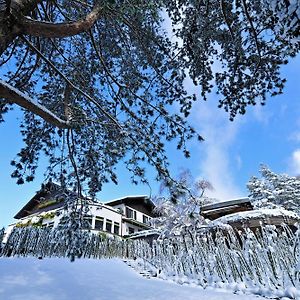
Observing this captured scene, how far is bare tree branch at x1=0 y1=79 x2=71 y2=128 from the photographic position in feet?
7.93

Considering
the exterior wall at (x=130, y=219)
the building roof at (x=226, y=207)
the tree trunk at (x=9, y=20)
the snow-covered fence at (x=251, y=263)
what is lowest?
the snow-covered fence at (x=251, y=263)

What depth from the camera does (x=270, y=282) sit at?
13.5ft

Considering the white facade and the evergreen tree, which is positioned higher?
the evergreen tree

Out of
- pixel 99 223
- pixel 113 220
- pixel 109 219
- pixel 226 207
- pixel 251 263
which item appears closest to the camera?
pixel 251 263

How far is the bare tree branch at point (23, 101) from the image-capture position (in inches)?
95.1

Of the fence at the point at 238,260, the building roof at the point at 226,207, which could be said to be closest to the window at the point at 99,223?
the building roof at the point at 226,207

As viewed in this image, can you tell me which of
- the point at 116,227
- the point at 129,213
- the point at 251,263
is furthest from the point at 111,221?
the point at 251,263

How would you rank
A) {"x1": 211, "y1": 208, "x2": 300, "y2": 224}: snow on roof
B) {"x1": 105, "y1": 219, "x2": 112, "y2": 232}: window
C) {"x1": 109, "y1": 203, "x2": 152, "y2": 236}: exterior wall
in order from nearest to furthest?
{"x1": 211, "y1": 208, "x2": 300, "y2": 224}: snow on roof < {"x1": 105, "y1": 219, "x2": 112, "y2": 232}: window < {"x1": 109, "y1": 203, "x2": 152, "y2": 236}: exterior wall

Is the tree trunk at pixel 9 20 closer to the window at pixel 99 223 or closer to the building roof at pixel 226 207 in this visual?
the building roof at pixel 226 207

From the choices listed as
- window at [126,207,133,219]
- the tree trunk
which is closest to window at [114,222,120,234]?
window at [126,207,133,219]

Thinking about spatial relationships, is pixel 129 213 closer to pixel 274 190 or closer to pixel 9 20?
pixel 274 190

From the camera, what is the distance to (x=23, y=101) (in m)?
2.57

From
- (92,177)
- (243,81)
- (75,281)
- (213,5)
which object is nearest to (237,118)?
(243,81)

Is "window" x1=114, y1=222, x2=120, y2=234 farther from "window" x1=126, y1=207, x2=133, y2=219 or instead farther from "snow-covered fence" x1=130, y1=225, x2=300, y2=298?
"snow-covered fence" x1=130, y1=225, x2=300, y2=298
